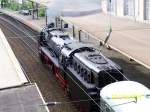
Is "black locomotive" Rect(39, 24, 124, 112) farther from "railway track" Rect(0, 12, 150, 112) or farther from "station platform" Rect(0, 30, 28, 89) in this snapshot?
"station platform" Rect(0, 30, 28, 89)

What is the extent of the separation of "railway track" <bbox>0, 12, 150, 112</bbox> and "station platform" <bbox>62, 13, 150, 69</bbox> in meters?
1.68

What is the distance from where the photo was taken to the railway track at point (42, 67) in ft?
76.5

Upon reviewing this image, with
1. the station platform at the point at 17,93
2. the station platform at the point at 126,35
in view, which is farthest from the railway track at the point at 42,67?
the station platform at the point at 17,93

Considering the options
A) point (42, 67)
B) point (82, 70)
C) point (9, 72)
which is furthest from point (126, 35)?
point (82, 70)

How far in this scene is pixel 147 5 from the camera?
3903cm

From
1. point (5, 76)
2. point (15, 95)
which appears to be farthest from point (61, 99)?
point (15, 95)

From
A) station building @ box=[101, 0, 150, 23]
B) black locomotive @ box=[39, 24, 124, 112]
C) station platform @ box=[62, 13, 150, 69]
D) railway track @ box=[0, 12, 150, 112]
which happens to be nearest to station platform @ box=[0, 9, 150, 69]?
station platform @ box=[62, 13, 150, 69]

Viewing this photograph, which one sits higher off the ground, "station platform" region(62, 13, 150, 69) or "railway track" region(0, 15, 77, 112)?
"station platform" region(62, 13, 150, 69)

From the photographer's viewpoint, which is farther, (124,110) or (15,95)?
(15,95)

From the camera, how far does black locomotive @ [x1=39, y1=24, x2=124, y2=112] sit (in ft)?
56.3

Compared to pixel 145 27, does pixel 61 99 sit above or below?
below

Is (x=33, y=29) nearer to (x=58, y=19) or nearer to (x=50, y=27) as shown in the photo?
(x=58, y=19)

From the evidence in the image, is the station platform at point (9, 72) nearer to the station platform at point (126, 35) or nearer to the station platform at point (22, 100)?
the station platform at point (22, 100)

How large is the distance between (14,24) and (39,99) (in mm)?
34869
